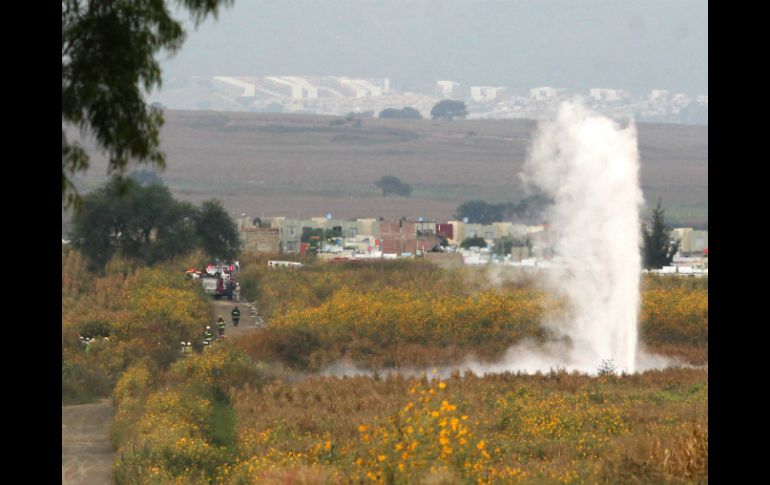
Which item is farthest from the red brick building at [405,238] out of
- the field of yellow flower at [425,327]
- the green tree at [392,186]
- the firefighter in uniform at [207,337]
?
the green tree at [392,186]

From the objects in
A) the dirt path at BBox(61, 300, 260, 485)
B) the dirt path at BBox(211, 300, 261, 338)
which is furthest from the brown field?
the dirt path at BBox(61, 300, 260, 485)

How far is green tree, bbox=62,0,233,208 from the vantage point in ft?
23.8

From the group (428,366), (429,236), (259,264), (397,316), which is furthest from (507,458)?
(429,236)

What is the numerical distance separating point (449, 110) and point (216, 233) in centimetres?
11282

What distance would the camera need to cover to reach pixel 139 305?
29750 millimetres

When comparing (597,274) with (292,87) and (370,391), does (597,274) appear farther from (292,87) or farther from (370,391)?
(292,87)

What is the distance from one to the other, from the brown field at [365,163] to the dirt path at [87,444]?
90.4 meters

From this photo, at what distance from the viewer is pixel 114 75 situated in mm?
7406

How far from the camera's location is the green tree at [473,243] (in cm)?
6949

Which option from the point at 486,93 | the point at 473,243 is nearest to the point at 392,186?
the point at 486,93

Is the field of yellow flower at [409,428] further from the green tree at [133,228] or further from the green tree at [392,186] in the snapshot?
the green tree at [392,186]

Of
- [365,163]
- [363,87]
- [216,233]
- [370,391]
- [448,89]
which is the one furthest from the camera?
[363,87]
